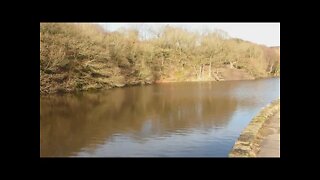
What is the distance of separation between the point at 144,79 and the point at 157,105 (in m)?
12.9

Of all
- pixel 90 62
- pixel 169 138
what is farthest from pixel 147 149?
pixel 90 62

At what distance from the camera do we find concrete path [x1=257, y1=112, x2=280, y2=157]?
8.79m

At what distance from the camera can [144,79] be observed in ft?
107

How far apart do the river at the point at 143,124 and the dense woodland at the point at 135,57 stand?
2.27 metres

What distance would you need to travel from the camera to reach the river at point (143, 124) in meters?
11.0

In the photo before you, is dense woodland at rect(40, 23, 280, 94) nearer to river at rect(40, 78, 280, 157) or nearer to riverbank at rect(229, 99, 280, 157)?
river at rect(40, 78, 280, 157)

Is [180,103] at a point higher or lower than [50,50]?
lower

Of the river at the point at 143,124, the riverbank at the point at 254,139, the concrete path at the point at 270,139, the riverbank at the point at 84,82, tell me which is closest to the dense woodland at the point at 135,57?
the riverbank at the point at 84,82

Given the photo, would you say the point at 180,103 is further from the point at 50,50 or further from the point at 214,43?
the point at 214,43

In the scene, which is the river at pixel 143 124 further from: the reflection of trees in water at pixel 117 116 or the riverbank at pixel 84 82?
the riverbank at pixel 84 82

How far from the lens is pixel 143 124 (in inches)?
582

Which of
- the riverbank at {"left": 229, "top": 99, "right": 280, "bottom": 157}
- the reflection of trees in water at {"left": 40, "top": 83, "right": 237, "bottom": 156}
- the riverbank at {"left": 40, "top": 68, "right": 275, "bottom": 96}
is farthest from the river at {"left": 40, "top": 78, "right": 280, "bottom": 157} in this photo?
the riverbank at {"left": 40, "top": 68, "right": 275, "bottom": 96}

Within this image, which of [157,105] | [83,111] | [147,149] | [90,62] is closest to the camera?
[147,149]

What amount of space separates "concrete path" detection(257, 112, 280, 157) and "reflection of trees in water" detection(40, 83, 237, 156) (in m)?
2.26
